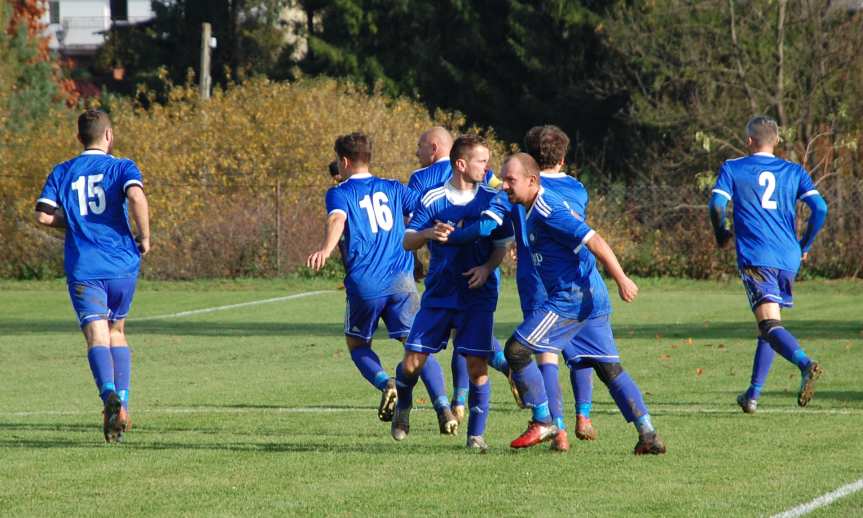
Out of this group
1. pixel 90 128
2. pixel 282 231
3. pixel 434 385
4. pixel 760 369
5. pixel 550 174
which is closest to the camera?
pixel 550 174

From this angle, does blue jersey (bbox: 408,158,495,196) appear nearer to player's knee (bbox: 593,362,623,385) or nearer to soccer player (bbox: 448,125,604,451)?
soccer player (bbox: 448,125,604,451)

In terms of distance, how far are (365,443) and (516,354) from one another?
1315 mm

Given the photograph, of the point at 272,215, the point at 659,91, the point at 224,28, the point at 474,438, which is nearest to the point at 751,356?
the point at 474,438

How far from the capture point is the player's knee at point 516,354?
27.5 feet

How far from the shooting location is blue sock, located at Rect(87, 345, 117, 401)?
378 inches

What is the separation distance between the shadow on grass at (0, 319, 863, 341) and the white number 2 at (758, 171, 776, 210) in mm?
6824

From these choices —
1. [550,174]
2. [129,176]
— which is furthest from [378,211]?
[129,176]

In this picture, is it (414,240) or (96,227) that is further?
(96,227)

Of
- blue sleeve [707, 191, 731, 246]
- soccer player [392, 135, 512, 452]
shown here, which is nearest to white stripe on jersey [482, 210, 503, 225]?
soccer player [392, 135, 512, 452]

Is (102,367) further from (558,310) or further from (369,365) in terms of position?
(558,310)

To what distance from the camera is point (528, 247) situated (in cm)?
848

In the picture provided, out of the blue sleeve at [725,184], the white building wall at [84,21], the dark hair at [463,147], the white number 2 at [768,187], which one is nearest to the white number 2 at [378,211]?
the dark hair at [463,147]

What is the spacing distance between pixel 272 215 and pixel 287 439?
2161cm

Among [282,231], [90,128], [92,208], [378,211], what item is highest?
[90,128]
